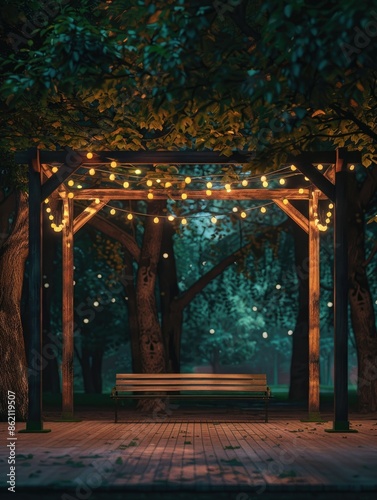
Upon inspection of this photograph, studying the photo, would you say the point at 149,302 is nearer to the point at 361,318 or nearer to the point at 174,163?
the point at 361,318

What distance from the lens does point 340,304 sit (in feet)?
48.9

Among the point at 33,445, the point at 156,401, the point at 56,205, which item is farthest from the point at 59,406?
the point at 33,445

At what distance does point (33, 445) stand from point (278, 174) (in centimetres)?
701

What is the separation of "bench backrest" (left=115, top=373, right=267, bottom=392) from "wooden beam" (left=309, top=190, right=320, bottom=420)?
84 cm

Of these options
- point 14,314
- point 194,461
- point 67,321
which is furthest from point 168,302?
point 194,461

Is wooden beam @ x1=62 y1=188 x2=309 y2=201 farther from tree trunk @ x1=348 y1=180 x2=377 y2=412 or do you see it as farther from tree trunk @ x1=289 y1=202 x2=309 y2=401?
tree trunk @ x1=289 y1=202 x2=309 y2=401

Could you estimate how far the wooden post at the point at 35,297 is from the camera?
14797 millimetres

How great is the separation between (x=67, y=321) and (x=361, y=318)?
6498mm

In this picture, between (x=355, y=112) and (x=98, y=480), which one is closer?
(x=98, y=480)

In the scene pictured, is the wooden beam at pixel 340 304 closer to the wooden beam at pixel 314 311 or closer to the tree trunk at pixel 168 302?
the wooden beam at pixel 314 311

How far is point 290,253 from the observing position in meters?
33.6

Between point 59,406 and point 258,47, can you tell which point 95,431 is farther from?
point 59,406

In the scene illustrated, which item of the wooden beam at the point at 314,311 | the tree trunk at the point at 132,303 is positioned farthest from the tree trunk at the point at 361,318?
the tree trunk at the point at 132,303

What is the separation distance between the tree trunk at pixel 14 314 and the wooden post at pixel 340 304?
18.9 feet
